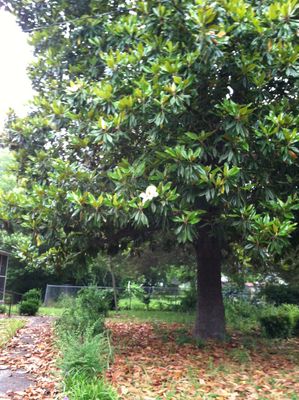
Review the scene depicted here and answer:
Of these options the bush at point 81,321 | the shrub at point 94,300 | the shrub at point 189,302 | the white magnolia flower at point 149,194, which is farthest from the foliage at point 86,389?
the shrub at point 189,302

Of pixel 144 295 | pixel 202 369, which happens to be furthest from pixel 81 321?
pixel 144 295

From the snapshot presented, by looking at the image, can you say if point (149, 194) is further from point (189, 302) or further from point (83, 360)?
point (189, 302)

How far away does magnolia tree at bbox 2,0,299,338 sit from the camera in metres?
6.46

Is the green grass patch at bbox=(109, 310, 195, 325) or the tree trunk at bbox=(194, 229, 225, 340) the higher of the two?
the tree trunk at bbox=(194, 229, 225, 340)

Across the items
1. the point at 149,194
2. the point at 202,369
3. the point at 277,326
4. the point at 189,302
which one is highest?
the point at 149,194

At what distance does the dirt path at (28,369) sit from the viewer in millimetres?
5754

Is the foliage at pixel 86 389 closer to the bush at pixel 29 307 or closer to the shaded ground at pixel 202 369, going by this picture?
the shaded ground at pixel 202 369

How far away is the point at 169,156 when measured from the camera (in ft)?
21.8

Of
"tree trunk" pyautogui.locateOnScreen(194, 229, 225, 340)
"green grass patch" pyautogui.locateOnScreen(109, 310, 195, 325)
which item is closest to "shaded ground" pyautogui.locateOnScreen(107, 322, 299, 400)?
"tree trunk" pyautogui.locateOnScreen(194, 229, 225, 340)

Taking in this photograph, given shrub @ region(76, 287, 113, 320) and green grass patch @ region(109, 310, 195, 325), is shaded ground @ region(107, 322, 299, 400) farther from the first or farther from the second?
green grass patch @ region(109, 310, 195, 325)

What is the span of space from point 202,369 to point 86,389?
258cm

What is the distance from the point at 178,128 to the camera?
7180 millimetres

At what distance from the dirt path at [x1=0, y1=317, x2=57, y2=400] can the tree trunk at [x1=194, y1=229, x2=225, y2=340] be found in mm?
3230

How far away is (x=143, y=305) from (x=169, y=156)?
57.9 feet
